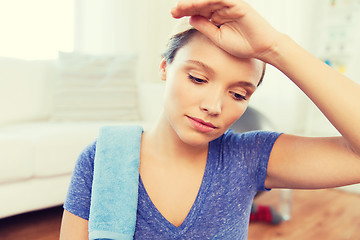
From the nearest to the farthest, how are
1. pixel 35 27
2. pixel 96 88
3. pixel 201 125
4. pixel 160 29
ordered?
pixel 201 125, pixel 96 88, pixel 35 27, pixel 160 29

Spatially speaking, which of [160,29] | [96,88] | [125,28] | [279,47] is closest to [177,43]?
[279,47]

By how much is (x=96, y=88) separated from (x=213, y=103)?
1.93 meters

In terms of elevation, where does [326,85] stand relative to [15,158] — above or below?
above

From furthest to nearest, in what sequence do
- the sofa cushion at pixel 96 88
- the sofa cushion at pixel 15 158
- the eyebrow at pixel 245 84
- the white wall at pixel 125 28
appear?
1. the white wall at pixel 125 28
2. the sofa cushion at pixel 96 88
3. the sofa cushion at pixel 15 158
4. the eyebrow at pixel 245 84

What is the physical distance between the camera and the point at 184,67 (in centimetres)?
68

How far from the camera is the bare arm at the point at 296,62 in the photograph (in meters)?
0.57

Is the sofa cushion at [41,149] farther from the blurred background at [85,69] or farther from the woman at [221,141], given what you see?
the woman at [221,141]

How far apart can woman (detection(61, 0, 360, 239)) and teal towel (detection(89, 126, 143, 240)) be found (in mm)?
31

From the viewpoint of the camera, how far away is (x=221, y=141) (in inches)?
31.4

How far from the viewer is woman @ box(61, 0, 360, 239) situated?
23.8 inches

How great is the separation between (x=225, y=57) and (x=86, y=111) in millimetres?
1895

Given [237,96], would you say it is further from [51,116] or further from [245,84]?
[51,116]

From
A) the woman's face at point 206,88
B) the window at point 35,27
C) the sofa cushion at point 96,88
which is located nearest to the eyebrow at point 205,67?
the woman's face at point 206,88

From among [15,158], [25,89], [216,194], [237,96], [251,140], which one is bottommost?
[15,158]
